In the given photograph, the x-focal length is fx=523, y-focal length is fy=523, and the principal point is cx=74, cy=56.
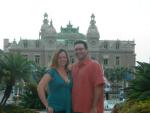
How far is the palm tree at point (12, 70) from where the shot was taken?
31672mm

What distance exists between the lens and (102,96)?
242 inches

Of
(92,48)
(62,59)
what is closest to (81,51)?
(62,59)

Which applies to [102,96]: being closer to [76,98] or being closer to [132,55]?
[76,98]

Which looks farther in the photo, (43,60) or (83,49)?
(43,60)

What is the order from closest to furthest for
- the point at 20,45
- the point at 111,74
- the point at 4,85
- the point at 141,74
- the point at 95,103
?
1. the point at 95,103
2. the point at 141,74
3. the point at 4,85
4. the point at 111,74
5. the point at 20,45

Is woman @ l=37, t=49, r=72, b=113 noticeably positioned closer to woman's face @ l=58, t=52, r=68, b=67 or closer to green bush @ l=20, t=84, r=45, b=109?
woman's face @ l=58, t=52, r=68, b=67

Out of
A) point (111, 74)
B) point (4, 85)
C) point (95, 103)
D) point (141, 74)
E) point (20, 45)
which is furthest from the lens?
point (20, 45)

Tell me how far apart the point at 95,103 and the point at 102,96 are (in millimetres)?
152

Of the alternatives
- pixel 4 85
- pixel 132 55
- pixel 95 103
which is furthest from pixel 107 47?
pixel 95 103

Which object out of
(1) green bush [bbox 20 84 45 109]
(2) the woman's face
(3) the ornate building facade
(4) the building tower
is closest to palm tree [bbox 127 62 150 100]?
(2) the woman's face

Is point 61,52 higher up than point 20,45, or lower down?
lower down

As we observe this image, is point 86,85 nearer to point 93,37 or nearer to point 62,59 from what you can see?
point 62,59

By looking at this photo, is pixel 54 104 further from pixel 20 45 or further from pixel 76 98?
pixel 20 45

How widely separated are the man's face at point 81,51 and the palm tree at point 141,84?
6709mm
